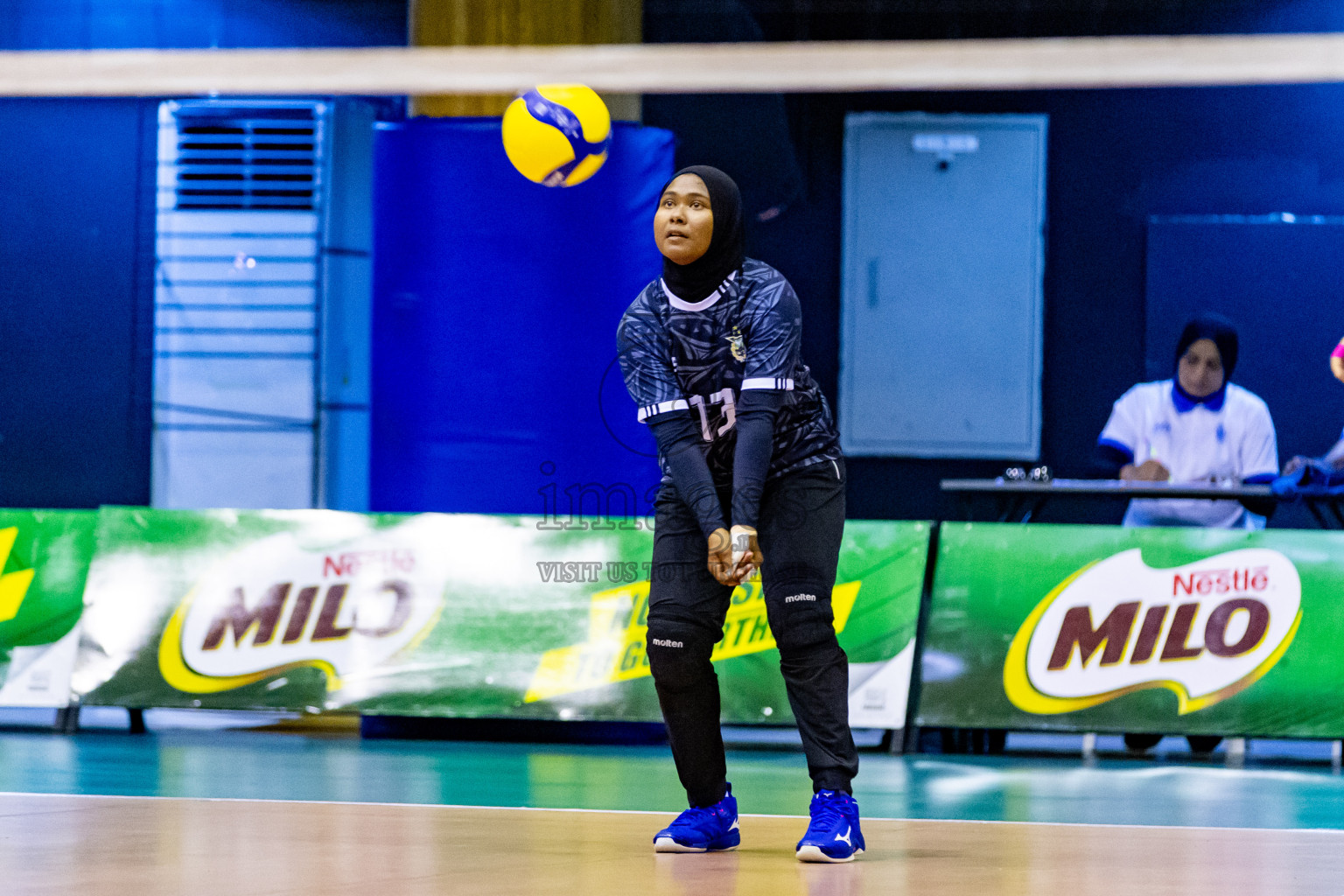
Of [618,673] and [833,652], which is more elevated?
[833,652]

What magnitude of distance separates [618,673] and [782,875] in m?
3.34

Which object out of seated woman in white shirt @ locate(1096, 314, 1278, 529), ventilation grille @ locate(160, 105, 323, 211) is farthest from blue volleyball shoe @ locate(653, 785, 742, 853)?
ventilation grille @ locate(160, 105, 323, 211)

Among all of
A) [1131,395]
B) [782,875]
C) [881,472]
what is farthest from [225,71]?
A: [881,472]

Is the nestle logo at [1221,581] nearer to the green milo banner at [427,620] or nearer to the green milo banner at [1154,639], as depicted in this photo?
the green milo banner at [1154,639]

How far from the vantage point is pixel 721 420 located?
4004mm

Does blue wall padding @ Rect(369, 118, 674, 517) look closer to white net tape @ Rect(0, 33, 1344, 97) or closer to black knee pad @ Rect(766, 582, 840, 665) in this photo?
white net tape @ Rect(0, 33, 1344, 97)

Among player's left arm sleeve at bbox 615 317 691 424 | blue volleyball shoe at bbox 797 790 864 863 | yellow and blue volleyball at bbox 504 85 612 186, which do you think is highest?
yellow and blue volleyball at bbox 504 85 612 186

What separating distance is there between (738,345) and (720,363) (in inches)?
2.9

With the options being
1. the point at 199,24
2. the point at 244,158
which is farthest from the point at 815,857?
the point at 199,24

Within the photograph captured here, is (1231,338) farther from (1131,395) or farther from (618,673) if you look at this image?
(618,673)

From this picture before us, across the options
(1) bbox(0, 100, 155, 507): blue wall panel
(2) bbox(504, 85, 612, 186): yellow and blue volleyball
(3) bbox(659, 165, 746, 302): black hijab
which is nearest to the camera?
(3) bbox(659, 165, 746, 302): black hijab

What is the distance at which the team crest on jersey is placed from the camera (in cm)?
393

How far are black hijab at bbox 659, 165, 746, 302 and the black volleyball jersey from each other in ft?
0.09

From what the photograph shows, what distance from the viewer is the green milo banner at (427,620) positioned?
6.91 m
